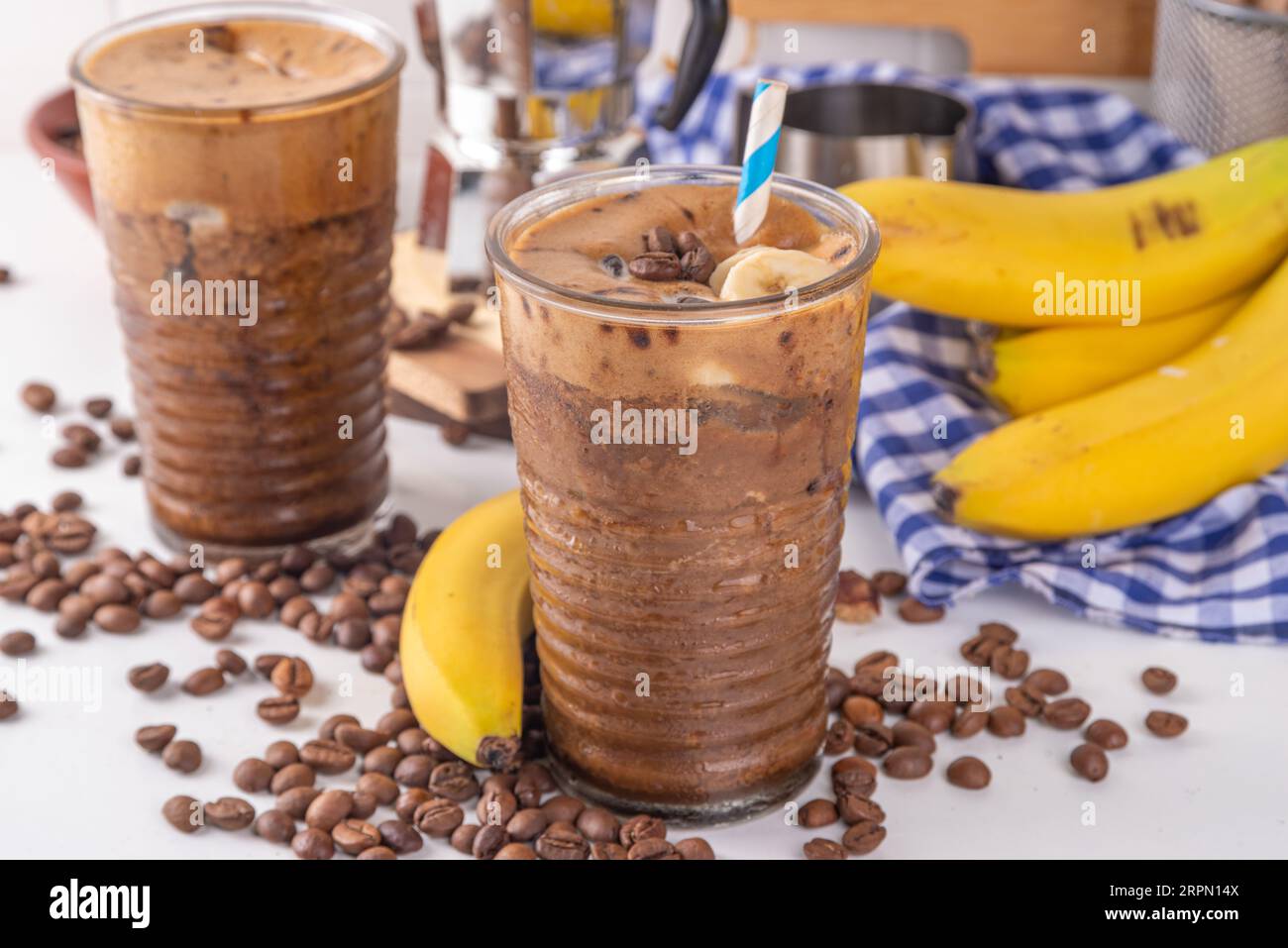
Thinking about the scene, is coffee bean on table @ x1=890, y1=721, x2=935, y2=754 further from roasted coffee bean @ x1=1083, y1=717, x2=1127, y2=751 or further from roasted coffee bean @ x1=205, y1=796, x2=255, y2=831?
roasted coffee bean @ x1=205, y1=796, x2=255, y2=831

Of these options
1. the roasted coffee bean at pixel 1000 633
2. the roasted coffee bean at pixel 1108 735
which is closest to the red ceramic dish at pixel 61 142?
the roasted coffee bean at pixel 1000 633

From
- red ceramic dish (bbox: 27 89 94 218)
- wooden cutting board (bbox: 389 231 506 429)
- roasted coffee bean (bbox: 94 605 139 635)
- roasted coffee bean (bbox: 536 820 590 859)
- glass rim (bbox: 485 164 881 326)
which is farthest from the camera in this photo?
red ceramic dish (bbox: 27 89 94 218)

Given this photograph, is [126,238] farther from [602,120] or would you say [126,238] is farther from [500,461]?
[602,120]

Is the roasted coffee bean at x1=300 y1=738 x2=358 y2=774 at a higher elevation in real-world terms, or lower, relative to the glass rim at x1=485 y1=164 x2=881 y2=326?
lower

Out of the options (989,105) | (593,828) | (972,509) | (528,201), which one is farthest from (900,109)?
(593,828)

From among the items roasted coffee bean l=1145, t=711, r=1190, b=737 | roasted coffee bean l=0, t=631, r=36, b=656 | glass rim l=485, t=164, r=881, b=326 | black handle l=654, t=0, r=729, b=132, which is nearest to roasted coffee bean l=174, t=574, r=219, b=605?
roasted coffee bean l=0, t=631, r=36, b=656

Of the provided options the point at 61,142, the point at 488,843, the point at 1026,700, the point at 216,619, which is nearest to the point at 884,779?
the point at 1026,700

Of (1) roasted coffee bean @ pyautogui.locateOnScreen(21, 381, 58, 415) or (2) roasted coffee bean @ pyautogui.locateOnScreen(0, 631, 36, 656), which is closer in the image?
(2) roasted coffee bean @ pyautogui.locateOnScreen(0, 631, 36, 656)
